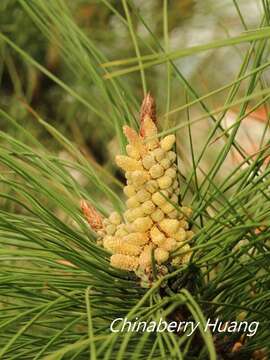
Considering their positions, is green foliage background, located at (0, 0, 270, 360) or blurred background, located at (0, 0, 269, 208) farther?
blurred background, located at (0, 0, 269, 208)

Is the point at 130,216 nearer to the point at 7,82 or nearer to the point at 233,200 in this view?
the point at 233,200

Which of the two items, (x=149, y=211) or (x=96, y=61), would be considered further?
(x=96, y=61)

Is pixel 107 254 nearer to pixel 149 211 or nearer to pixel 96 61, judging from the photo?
pixel 149 211

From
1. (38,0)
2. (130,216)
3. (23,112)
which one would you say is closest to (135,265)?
(130,216)

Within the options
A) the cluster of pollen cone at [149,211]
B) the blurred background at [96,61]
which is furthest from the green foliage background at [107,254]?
the blurred background at [96,61]

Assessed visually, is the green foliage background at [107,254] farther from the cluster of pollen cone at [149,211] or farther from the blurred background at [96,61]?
the blurred background at [96,61]

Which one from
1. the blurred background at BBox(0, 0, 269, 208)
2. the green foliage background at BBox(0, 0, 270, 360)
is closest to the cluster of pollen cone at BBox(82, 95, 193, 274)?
the green foliage background at BBox(0, 0, 270, 360)

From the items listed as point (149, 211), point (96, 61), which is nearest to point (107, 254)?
point (149, 211)

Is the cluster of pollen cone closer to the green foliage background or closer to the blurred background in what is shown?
the green foliage background

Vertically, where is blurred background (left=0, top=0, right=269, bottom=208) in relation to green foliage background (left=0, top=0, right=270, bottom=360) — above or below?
above
